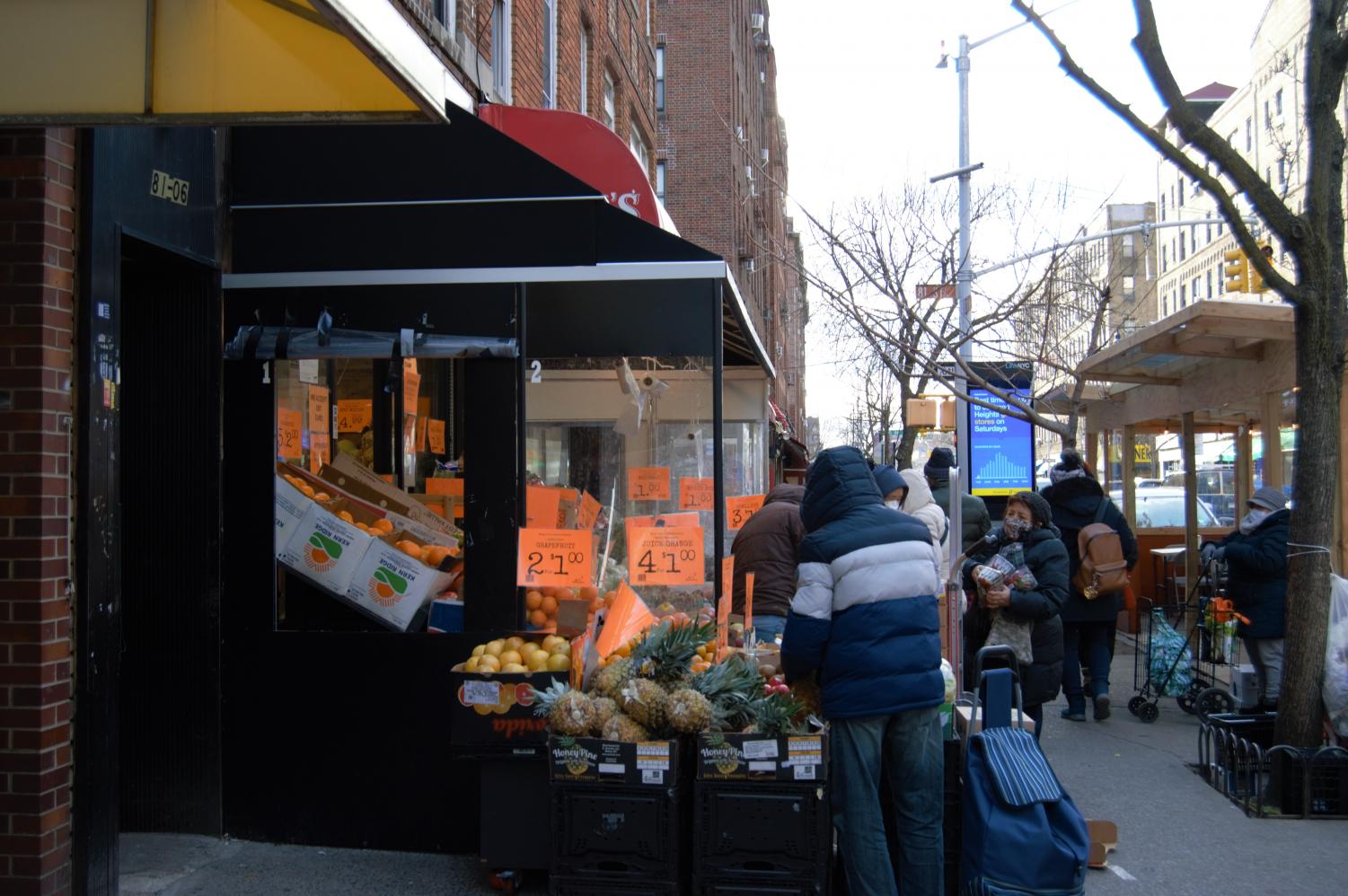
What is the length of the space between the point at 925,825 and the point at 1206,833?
2597mm

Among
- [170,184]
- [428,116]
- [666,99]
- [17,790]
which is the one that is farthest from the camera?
[666,99]

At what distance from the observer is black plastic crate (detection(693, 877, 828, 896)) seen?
4602 millimetres

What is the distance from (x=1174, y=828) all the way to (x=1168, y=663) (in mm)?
3138

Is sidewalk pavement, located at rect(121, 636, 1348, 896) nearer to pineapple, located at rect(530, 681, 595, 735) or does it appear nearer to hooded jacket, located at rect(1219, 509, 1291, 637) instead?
pineapple, located at rect(530, 681, 595, 735)

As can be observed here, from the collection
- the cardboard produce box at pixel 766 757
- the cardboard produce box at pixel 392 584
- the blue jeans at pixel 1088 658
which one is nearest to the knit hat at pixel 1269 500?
the blue jeans at pixel 1088 658

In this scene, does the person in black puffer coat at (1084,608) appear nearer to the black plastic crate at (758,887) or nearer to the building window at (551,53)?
the black plastic crate at (758,887)

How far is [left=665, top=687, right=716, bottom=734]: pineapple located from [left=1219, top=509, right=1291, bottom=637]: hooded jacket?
4.86 m

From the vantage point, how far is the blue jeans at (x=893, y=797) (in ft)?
15.1

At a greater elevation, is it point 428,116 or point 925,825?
point 428,116

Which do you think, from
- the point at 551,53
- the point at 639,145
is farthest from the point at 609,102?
the point at 551,53

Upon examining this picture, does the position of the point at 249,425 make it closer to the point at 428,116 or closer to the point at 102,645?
the point at 102,645

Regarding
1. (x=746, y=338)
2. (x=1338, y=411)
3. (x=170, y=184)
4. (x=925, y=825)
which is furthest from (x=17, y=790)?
(x=1338, y=411)

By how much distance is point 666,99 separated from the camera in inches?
1350

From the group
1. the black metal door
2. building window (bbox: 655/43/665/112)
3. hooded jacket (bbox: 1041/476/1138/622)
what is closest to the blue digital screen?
hooded jacket (bbox: 1041/476/1138/622)
